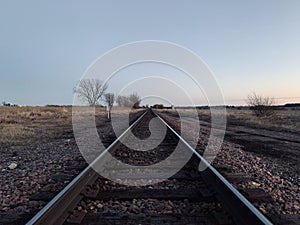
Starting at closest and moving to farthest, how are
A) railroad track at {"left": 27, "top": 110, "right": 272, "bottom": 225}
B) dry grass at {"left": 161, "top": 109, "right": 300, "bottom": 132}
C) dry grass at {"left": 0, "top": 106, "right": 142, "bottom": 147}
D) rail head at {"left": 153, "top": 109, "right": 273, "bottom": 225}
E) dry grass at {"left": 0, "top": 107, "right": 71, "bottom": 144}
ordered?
rail head at {"left": 153, "top": 109, "right": 273, "bottom": 225}
railroad track at {"left": 27, "top": 110, "right": 272, "bottom": 225}
dry grass at {"left": 0, "top": 106, "right": 142, "bottom": 147}
dry grass at {"left": 0, "top": 107, "right": 71, "bottom": 144}
dry grass at {"left": 161, "top": 109, "right": 300, "bottom": 132}

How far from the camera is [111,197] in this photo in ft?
11.2

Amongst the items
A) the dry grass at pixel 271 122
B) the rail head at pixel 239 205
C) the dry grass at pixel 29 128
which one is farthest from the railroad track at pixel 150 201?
the dry grass at pixel 271 122

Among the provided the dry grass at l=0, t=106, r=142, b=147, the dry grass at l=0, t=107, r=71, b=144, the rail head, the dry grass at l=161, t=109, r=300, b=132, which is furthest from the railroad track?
the dry grass at l=161, t=109, r=300, b=132

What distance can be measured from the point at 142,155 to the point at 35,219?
4.06 m

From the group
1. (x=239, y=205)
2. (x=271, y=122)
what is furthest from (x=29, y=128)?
(x=271, y=122)

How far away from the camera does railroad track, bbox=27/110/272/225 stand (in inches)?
105

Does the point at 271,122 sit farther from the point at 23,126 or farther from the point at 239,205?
the point at 239,205

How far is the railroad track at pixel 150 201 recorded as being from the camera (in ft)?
8.74

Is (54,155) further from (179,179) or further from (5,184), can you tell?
(179,179)

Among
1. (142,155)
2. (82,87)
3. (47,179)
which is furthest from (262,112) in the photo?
(82,87)

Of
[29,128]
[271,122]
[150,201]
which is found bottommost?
[271,122]

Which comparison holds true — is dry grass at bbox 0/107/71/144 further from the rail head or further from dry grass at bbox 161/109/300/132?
dry grass at bbox 161/109/300/132

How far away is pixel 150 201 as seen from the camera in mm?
3332

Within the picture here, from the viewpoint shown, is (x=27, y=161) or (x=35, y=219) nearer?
(x=35, y=219)
